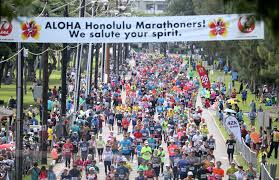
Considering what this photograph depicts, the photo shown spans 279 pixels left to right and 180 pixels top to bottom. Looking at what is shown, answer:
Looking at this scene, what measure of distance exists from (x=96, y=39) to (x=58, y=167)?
5692 mm

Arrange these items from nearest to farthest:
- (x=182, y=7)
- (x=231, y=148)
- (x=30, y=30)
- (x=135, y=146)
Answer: (x=30, y=30), (x=135, y=146), (x=231, y=148), (x=182, y=7)

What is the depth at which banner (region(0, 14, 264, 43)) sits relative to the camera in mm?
29109

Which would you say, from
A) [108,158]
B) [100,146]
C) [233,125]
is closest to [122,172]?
[108,158]

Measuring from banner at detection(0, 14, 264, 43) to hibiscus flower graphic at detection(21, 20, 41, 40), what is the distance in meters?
0.03

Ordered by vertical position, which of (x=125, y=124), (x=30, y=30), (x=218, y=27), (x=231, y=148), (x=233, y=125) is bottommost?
(x=231, y=148)

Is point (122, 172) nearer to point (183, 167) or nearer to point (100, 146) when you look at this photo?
point (183, 167)

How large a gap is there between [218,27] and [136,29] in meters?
2.77

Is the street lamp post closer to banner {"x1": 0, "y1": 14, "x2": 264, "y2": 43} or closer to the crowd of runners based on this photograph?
the crowd of runners

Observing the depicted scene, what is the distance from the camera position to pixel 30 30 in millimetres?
28719

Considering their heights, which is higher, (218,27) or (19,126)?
(218,27)

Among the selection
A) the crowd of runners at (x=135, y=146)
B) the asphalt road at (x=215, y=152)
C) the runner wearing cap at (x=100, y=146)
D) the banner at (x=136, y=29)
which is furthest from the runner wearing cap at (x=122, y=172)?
the runner wearing cap at (x=100, y=146)


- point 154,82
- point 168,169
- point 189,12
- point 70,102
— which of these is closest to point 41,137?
point 168,169

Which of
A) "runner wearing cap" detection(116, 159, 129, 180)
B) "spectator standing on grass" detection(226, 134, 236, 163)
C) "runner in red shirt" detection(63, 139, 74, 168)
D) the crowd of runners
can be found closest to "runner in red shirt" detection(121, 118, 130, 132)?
the crowd of runners

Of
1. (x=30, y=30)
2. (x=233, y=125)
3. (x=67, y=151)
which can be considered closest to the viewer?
(x=30, y=30)
